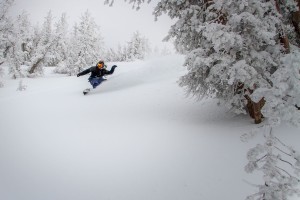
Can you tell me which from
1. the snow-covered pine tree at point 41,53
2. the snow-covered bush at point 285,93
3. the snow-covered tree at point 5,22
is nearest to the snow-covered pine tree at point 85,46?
the snow-covered pine tree at point 41,53

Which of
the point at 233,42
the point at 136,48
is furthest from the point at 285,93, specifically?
the point at 136,48

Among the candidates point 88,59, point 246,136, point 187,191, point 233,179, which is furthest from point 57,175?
point 88,59

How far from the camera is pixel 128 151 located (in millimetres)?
6930

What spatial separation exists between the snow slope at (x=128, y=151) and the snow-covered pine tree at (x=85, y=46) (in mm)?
28625

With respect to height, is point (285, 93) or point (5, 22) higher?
point (5, 22)

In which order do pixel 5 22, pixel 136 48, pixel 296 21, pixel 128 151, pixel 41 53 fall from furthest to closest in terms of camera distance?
pixel 136 48 → pixel 41 53 → pixel 5 22 → pixel 296 21 → pixel 128 151

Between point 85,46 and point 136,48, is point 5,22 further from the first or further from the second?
point 136,48

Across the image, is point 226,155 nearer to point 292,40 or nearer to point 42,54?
point 292,40

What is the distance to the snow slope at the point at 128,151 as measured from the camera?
5.32m

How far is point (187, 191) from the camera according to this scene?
5.16 m

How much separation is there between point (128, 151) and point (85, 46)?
116ft

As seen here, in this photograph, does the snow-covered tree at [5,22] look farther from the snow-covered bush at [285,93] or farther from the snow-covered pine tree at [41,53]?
the snow-covered bush at [285,93]

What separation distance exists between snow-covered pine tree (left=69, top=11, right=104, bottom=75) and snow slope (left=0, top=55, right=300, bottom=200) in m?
28.6

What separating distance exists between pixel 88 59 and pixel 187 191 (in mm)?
36733
